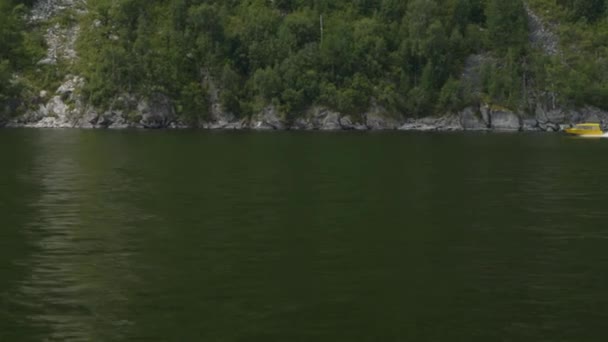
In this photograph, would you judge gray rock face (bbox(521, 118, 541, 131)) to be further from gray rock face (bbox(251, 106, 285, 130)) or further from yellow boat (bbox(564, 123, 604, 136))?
gray rock face (bbox(251, 106, 285, 130))

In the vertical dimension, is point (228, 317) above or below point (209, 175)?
above

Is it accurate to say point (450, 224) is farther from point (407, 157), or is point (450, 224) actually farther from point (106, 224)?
point (407, 157)

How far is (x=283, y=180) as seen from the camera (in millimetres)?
68250

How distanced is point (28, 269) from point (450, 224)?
21987 millimetres

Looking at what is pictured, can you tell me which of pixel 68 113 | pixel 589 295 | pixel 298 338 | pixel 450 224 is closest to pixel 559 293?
pixel 589 295

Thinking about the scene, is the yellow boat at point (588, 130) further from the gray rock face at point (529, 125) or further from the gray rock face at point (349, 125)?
the gray rock face at point (349, 125)

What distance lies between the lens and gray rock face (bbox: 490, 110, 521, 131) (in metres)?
196

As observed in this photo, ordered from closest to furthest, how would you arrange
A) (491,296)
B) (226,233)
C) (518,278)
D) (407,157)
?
(491,296)
(518,278)
(226,233)
(407,157)

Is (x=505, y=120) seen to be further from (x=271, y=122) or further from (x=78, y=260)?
(x=78, y=260)

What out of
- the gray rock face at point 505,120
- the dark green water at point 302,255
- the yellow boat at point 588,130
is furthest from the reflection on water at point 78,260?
the gray rock face at point 505,120

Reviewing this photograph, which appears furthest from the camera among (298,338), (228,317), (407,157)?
(407,157)

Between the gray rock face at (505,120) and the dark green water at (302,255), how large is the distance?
4830 inches

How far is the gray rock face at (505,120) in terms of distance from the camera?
196 m

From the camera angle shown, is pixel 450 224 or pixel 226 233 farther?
pixel 450 224
